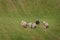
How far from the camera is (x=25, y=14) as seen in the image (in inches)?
132

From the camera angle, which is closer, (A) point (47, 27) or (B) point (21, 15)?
(A) point (47, 27)

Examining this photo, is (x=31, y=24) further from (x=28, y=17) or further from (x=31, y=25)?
(x=28, y=17)

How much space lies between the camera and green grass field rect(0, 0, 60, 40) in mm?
2945

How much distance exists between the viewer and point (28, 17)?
330 centimetres

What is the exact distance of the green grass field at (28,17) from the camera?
2945mm

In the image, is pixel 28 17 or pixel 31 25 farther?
pixel 28 17

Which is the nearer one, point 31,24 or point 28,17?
point 31,24

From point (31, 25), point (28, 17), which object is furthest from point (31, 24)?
point (28, 17)

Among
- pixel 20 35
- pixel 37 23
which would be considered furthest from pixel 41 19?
pixel 20 35

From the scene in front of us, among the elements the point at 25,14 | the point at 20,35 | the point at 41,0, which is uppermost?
the point at 41,0

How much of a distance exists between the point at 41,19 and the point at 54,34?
399 mm

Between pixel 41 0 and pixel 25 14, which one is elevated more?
pixel 41 0

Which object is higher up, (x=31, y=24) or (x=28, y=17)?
(x=28, y=17)

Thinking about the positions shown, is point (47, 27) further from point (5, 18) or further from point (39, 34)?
point (5, 18)
